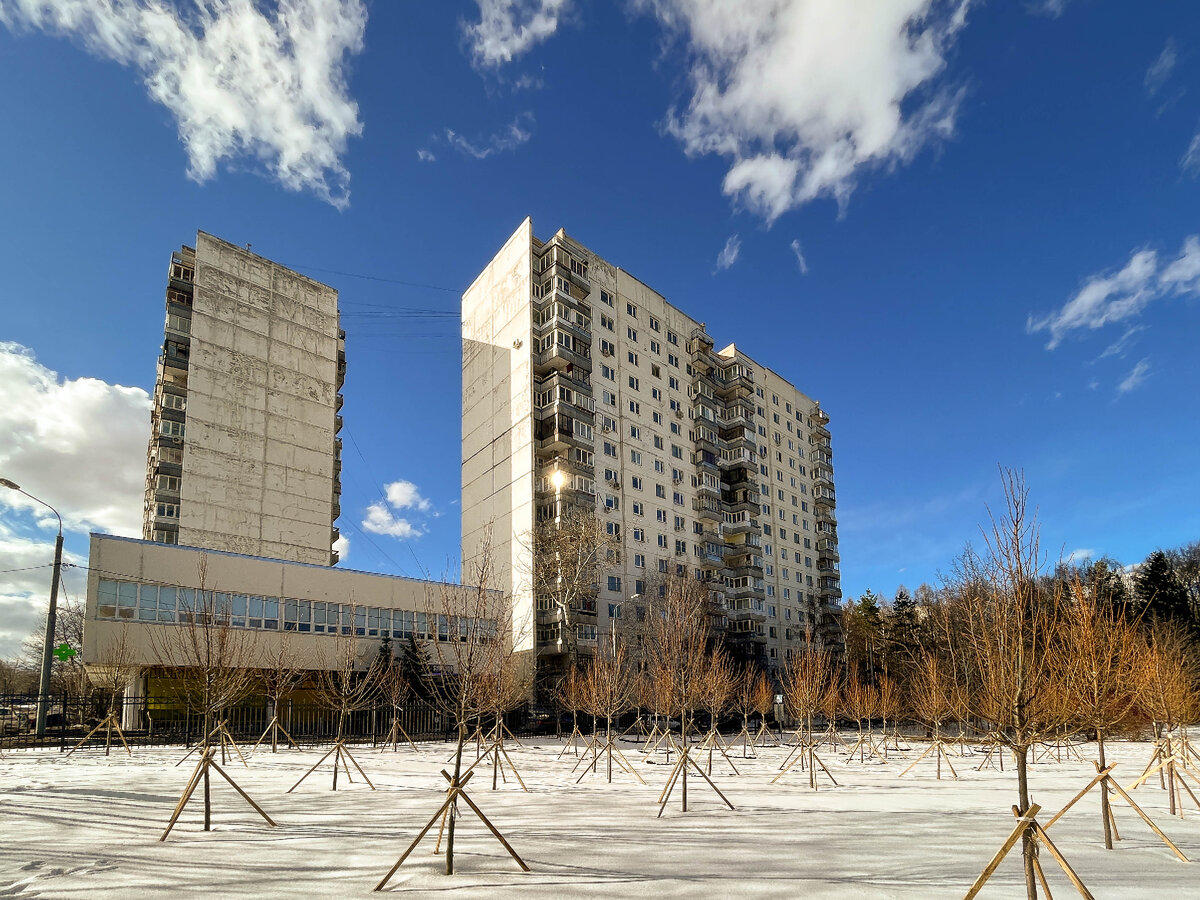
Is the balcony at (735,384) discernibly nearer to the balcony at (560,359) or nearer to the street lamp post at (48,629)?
the balcony at (560,359)

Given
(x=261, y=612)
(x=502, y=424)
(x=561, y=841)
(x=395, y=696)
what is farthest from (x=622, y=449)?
(x=561, y=841)

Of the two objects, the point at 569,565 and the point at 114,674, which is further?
the point at 569,565

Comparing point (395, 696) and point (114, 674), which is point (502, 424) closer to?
point (395, 696)

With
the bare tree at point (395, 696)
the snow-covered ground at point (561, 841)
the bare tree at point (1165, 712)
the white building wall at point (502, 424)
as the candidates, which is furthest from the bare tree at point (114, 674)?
the bare tree at point (1165, 712)

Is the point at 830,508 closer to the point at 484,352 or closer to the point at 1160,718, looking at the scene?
the point at 484,352

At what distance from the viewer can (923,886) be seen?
396 inches

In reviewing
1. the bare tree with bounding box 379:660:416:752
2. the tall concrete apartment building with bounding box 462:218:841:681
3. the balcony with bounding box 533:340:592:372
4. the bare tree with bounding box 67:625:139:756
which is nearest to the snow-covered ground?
the bare tree with bounding box 67:625:139:756

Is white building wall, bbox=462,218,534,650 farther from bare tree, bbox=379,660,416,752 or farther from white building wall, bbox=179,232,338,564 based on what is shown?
bare tree, bbox=379,660,416,752

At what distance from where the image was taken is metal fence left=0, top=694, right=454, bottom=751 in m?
32.4

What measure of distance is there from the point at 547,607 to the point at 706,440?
28443mm

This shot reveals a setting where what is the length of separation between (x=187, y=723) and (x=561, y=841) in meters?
25.7

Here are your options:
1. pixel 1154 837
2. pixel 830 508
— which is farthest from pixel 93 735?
pixel 830 508

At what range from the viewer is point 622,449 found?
7025 centimetres

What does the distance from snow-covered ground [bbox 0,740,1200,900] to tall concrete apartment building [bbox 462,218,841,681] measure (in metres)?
38.5
